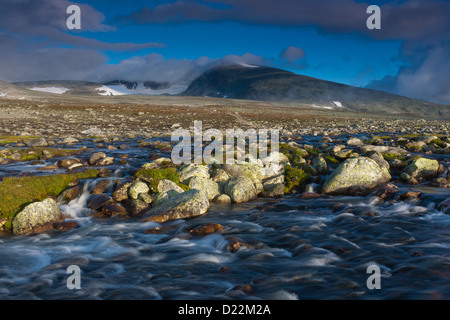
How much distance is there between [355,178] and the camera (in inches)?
541

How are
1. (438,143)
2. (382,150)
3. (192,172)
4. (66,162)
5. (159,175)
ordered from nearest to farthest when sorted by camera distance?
(159,175)
(192,172)
(66,162)
(382,150)
(438,143)

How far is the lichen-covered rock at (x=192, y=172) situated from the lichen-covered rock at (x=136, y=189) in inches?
75.1

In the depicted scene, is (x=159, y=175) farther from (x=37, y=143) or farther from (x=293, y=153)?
(x=37, y=143)

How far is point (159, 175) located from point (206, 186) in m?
2.21

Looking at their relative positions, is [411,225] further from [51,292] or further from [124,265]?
[51,292]

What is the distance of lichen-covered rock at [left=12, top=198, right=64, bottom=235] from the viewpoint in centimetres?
995

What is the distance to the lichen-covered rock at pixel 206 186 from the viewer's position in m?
13.1

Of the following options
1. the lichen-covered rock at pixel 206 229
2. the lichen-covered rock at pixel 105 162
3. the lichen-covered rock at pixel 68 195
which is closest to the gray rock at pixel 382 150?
the lichen-covered rock at pixel 206 229

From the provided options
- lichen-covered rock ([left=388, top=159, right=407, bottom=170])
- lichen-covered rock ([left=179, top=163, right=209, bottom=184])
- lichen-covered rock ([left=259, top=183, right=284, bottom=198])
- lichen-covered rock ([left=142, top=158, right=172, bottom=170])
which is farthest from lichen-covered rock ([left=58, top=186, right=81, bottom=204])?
lichen-covered rock ([left=388, top=159, right=407, bottom=170])

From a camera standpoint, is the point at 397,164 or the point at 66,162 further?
the point at 66,162

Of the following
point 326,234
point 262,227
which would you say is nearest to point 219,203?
point 262,227

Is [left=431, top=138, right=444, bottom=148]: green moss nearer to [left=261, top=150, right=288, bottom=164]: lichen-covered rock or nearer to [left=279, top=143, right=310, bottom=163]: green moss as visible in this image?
[left=279, top=143, right=310, bottom=163]: green moss

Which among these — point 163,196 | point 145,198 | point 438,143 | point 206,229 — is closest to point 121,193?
point 145,198

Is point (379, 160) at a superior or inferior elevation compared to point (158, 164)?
superior
